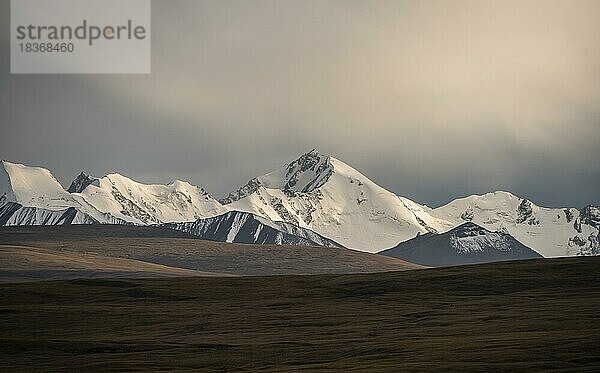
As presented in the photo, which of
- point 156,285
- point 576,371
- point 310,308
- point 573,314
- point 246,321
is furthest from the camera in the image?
point 156,285

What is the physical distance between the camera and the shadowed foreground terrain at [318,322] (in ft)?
295

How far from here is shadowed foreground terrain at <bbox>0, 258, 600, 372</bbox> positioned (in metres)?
89.9

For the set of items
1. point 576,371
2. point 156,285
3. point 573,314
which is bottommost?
point 156,285

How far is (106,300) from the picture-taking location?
Answer: 561 feet

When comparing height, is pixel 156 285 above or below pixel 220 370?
below

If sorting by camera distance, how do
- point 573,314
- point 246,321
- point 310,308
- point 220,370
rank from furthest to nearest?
1. point 310,308
2. point 246,321
3. point 573,314
4. point 220,370

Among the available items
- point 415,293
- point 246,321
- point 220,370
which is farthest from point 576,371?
point 415,293

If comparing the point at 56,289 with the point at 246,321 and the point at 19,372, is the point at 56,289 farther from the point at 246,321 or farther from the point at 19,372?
the point at 19,372

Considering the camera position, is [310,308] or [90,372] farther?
[310,308]

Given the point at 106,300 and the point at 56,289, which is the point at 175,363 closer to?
the point at 106,300

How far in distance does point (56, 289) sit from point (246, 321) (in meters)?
55.6

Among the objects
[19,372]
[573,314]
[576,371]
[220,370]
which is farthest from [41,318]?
[576,371]

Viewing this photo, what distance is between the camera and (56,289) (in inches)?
7047

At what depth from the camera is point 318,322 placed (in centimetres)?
13200
